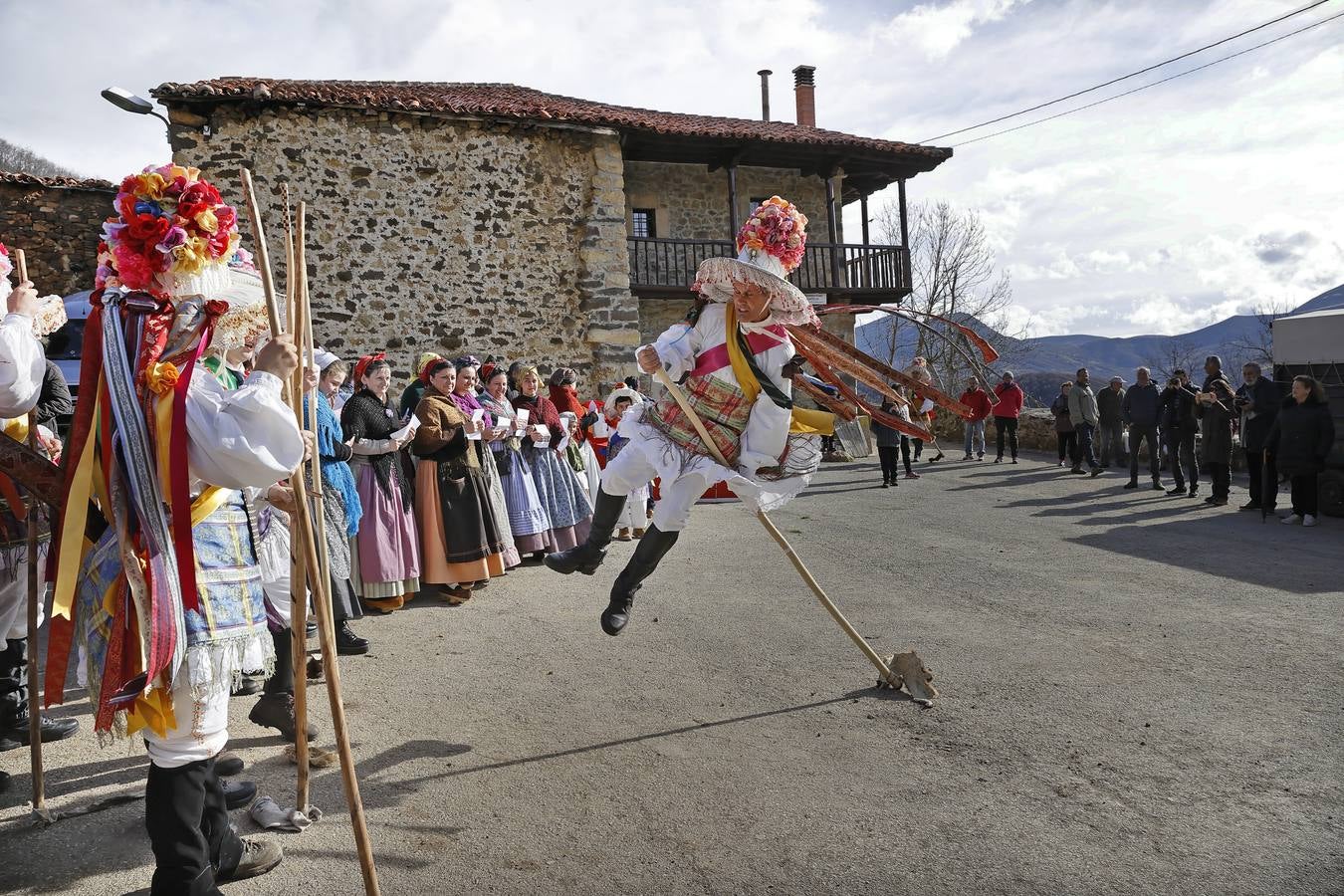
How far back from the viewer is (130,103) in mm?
11266

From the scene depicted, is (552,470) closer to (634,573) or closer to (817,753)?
(634,573)

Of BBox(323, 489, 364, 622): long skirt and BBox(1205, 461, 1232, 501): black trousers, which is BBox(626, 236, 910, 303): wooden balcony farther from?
BBox(323, 489, 364, 622): long skirt

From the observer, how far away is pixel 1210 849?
8.80 feet

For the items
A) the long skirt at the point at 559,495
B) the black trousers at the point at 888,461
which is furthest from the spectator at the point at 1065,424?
the long skirt at the point at 559,495

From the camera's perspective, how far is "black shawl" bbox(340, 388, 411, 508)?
19.3 feet

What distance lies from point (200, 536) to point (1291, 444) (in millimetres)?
10180

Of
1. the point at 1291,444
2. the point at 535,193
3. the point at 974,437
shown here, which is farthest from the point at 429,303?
the point at 1291,444

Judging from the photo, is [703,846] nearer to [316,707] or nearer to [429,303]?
[316,707]

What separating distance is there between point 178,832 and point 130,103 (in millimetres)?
12112

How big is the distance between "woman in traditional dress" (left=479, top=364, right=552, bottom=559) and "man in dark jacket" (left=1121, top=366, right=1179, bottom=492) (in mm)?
8518

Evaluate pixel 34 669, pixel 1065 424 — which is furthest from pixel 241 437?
pixel 1065 424

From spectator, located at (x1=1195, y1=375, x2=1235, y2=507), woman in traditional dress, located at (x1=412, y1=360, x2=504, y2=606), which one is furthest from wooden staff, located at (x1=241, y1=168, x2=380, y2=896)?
spectator, located at (x1=1195, y1=375, x2=1235, y2=507)

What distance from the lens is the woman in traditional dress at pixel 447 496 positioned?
6391 mm

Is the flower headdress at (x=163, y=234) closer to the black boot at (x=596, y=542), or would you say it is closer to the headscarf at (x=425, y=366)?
the black boot at (x=596, y=542)
